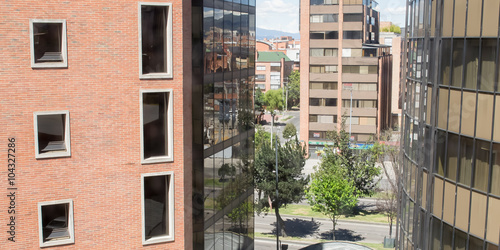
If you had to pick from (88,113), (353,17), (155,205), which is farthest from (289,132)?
(88,113)

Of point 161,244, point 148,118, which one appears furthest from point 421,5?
point 161,244

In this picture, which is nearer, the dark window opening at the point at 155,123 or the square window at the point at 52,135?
the square window at the point at 52,135

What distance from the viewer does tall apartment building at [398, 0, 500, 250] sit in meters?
16.6

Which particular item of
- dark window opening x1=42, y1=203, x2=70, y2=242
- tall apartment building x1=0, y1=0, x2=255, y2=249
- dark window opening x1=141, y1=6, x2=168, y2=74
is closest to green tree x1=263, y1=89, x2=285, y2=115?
tall apartment building x1=0, y1=0, x2=255, y2=249

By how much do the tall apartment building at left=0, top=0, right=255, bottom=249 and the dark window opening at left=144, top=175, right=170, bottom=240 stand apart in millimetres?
30

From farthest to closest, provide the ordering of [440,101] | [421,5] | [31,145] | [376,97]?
[376,97] → [421,5] → [440,101] → [31,145]

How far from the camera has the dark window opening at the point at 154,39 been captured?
646 inches

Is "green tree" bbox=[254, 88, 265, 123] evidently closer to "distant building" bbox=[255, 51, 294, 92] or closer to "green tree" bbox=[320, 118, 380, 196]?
"distant building" bbox=[255, 51, 294, 92]

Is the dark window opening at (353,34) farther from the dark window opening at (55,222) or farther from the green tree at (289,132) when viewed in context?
the dark window opening at (55,222)

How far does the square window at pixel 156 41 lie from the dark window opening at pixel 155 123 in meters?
0.70

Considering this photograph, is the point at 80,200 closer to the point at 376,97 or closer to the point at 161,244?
the point at 161,244

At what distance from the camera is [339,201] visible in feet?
154

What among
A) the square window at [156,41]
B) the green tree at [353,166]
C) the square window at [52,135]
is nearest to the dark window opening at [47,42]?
the square window at [52,135]

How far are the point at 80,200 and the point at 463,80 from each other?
11925mm
